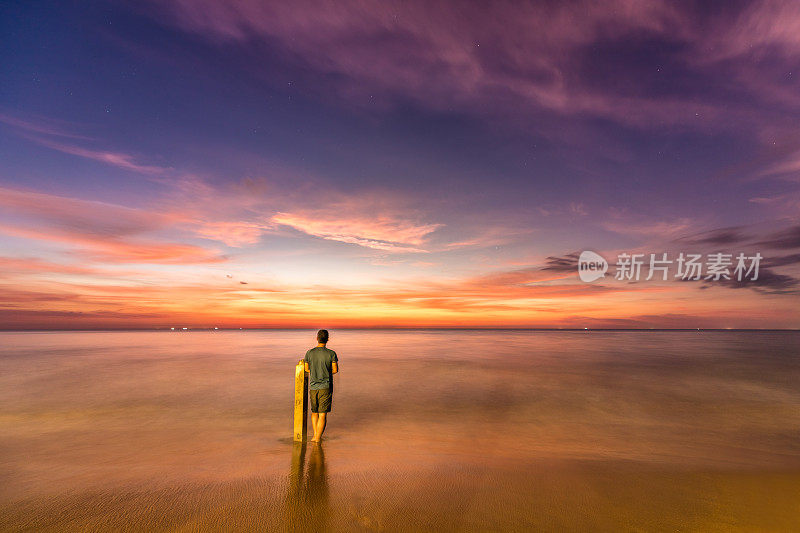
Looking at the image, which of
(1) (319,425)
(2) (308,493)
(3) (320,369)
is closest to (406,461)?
(1) (319,425)

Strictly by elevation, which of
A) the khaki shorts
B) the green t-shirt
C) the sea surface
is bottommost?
the sea surface

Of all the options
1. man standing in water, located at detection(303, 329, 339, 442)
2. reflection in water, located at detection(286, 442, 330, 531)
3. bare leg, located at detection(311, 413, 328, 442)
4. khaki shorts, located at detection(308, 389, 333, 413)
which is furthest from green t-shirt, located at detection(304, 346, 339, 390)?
reflection in water, located at detection(286, 442, 330, 531)

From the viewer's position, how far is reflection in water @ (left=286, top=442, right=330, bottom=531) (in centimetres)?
538

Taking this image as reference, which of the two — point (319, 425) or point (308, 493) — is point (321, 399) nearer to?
point (319, 425)

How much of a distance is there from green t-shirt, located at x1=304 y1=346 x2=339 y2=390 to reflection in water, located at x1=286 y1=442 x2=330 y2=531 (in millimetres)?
1437

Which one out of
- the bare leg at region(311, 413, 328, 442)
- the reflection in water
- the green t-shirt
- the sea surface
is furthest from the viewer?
the bare leg at region(311, 413, 328, 442)

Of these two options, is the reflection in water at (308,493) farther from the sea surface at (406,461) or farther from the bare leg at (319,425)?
the bare leg at (319,425)

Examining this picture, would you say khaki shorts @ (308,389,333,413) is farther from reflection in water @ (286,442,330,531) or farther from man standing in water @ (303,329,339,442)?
reflection in water @ (286,442,330,531)

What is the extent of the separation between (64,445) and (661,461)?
1406cm

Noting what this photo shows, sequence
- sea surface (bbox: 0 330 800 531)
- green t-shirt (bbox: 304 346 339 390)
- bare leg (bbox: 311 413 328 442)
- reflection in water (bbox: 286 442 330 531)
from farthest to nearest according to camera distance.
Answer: bare leg (bbox: 311 413 328 442) < green t-shirt (bbox: 304 346 339 390) < sea surface (bbox: 0 330 800 531) < reflection in water (bbox: 286 442 330 531)

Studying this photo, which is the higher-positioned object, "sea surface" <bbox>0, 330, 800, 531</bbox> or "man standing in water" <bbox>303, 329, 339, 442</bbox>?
"man standing in water" <bbox>303, 329, 339, 442</bbox>

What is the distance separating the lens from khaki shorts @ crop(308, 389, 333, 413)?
834 cm

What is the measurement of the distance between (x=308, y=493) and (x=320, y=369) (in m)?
2.51

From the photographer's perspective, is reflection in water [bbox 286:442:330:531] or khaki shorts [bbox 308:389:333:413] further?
khaki shorts [bbox 308:389:333:413]
